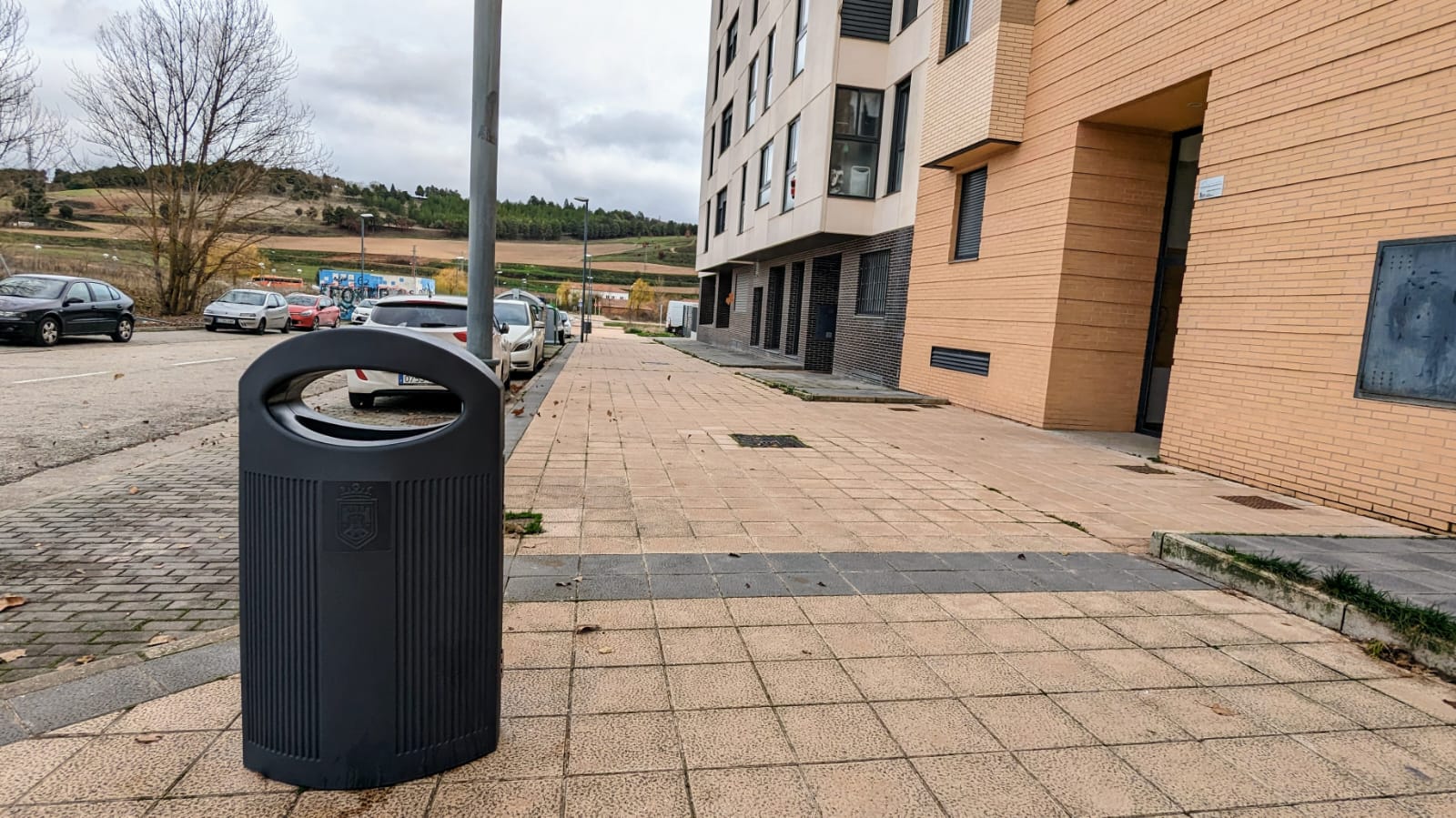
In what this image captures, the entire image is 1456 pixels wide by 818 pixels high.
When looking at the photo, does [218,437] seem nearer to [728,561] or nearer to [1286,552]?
[728,561]

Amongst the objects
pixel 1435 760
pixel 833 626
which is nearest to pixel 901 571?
pixel 833 626

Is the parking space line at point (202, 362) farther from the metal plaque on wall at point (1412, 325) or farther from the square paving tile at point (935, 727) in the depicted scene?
the metal plaque on wall at point (1412, 325)

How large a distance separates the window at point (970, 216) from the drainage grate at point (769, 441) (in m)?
5.59

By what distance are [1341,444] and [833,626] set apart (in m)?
5.21

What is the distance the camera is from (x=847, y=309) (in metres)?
17.6

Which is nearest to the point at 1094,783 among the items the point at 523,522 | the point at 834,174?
the point at 523,522

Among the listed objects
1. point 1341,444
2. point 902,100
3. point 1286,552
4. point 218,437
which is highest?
Result: point 902,100

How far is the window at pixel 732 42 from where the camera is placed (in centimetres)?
2925

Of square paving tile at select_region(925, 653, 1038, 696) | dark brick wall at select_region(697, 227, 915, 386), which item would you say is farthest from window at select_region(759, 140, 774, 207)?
square paving tile at select_region(925, 653, 1038, 696)

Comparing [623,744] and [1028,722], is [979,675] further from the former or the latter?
[623,744]

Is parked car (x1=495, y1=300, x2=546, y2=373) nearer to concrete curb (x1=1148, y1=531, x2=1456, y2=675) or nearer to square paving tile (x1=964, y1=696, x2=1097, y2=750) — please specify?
concrete curb (x1=1148, y1=531, x2=1456, y2=675)

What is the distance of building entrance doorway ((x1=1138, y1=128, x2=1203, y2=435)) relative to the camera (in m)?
9.90

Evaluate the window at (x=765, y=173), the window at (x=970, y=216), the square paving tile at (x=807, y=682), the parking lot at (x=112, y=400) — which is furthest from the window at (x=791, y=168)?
the square paving tile at (x=807, y=682)

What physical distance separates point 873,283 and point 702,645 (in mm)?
14458
